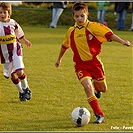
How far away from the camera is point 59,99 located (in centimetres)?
700

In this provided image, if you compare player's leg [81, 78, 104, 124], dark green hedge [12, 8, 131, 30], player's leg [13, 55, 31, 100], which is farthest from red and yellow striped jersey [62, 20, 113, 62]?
dark green hedge [12, 8, 131, 30]

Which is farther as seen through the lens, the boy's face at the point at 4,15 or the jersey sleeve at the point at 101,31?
the boy's face at the point at 4,15

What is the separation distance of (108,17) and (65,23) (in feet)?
7.50

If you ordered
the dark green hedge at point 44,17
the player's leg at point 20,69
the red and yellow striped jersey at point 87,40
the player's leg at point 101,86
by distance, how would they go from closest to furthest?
the red and yellow striped jersey at point 87,40 → the player's leg at point 101,86 → the player's leg at point 20,69 → the dark green hedge at point 44,17

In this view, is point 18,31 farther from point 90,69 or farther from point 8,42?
point 90,69

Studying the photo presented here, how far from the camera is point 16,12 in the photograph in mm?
24484

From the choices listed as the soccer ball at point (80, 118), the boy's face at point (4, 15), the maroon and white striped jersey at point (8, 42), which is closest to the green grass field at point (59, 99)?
the soccer ball at point (80, 118)

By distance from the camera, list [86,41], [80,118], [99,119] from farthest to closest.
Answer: [86,41] < [99,119] < [80,118]

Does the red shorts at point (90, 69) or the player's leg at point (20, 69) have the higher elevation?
the red shorts at point (90, 69)

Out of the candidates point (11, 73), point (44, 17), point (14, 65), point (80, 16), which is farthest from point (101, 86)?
point (44, 17)

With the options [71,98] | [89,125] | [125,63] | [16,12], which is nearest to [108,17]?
[16,12]

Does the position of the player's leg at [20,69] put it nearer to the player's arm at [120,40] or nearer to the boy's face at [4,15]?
the boy's face at [4,15]

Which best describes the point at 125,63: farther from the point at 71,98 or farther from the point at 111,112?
the point at 111,112

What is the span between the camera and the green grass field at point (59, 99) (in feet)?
18.4
